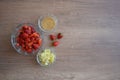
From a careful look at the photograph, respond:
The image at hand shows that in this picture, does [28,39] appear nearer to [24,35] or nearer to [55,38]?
[24,35]

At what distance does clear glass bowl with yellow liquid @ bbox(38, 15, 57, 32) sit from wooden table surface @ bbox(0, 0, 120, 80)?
0.9 inches

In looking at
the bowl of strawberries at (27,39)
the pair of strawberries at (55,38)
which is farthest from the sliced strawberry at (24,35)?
the pair of strawberries at (55,38)

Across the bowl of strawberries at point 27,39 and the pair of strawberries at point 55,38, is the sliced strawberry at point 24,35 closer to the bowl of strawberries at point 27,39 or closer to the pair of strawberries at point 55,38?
the bowl of strawberries at point 27,39

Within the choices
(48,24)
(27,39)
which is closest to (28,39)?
(27,39)

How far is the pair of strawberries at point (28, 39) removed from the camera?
1.13 meters

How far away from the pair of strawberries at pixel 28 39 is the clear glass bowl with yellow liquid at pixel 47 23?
0.16 ft

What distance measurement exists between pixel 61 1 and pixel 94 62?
337mm

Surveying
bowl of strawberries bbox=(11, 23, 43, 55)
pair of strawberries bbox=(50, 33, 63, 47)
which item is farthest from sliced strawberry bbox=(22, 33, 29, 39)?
pair of strawberries bbox=(50, 33, 63, 47)

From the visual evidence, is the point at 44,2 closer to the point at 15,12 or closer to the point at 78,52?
the point at 15,12

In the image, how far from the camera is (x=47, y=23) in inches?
46.7

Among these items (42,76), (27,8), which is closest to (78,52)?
(42,76)

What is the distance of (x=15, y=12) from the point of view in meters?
1.18

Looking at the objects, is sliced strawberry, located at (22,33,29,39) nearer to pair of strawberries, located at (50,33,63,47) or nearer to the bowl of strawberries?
the bowl of strawberries

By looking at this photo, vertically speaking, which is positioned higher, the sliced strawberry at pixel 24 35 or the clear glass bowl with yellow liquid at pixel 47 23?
the clear glass bowl with yellow liquid at pixel 47 23
